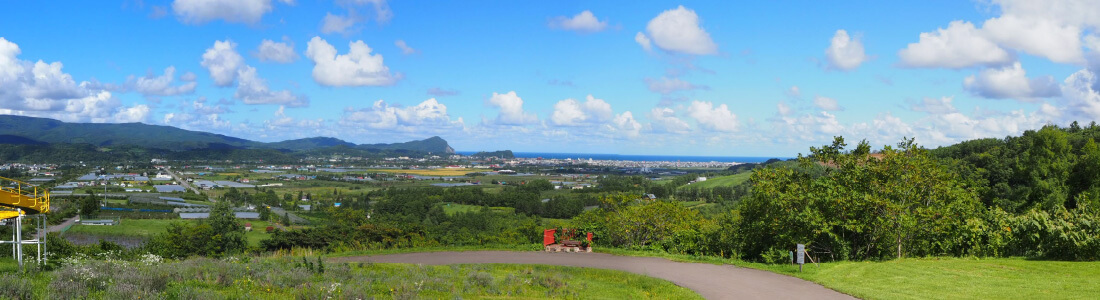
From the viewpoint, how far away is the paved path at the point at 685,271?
1294cm

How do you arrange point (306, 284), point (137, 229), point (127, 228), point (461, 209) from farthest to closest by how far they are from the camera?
point (461, 209)
point (127, 228)
point (137, 229)
point (306, 284)

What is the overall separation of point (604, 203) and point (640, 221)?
2601 millimetres

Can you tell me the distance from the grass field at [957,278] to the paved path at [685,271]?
0.76m

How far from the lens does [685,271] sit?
53.1ft

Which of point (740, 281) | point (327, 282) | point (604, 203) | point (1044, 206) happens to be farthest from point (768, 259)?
point (1044, 206)

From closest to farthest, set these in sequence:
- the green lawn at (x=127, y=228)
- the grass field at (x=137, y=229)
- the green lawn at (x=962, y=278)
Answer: the green lawn at (x=962, y=278) < the grass field at (x=137, y=229) < the green lawn at (x=127, y=228)

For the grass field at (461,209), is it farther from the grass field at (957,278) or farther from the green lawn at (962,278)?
the green lawn at (962,278)

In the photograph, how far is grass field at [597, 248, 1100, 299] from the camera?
11656 mm

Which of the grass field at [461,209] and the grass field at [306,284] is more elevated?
the grass field at [306,284]

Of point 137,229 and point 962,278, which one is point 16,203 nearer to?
point 962,278

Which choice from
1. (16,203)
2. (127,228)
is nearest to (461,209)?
(127,228)

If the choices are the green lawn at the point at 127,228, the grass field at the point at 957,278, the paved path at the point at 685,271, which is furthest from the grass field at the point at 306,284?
the green lawn at the point at 127,228

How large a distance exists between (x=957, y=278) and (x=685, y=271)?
248 inches

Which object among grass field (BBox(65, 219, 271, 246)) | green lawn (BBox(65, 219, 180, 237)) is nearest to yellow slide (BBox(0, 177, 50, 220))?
grass field (BBox(65, 219, 271, 246))
